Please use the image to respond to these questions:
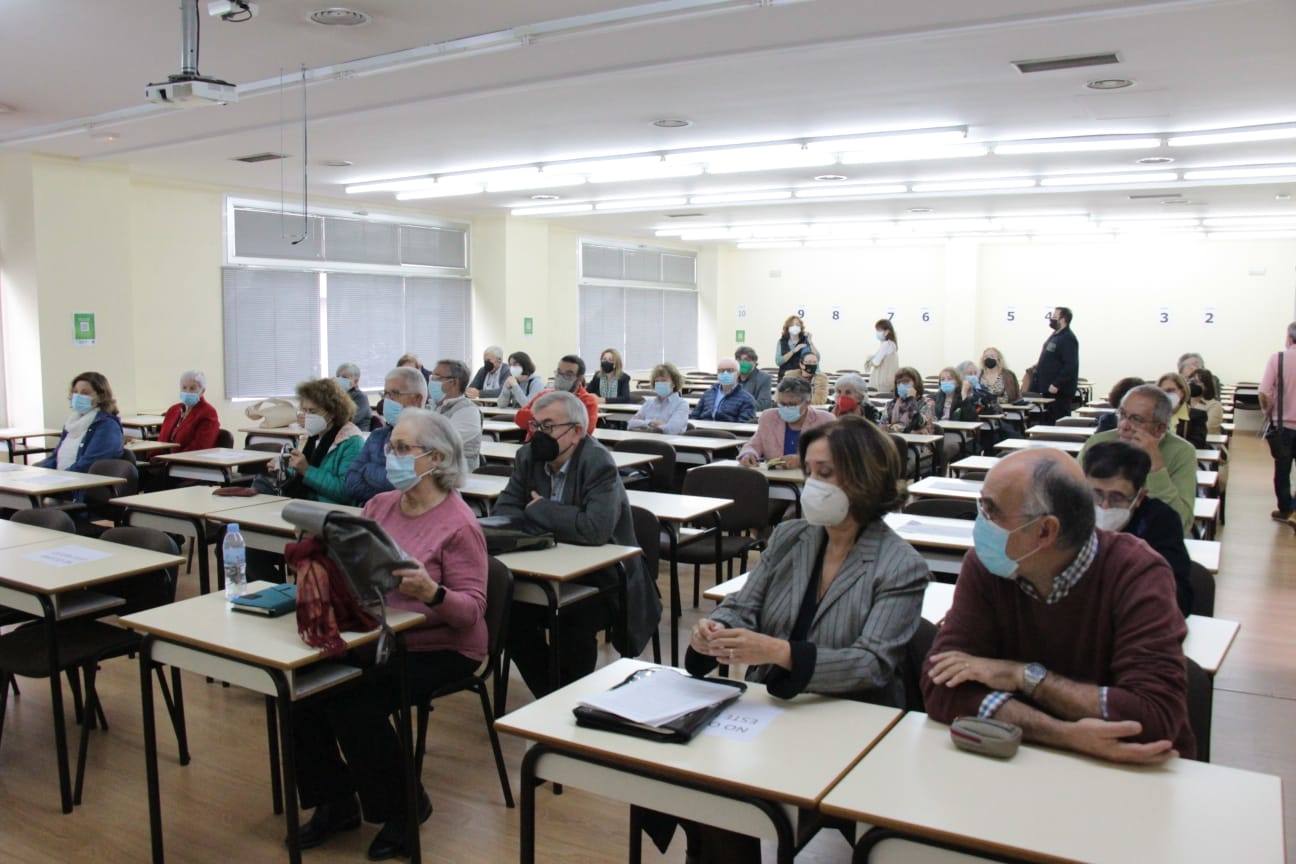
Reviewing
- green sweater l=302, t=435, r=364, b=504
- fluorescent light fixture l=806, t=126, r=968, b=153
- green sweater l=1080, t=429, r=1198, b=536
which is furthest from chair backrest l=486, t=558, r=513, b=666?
fluorescent light fixture l=806, t=126, r=968, b=153

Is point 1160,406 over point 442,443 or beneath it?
over

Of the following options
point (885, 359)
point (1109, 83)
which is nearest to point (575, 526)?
point (1109, 83)

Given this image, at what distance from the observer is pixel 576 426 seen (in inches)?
160

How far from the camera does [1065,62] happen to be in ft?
18.6

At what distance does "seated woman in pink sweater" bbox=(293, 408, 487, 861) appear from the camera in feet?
9.87

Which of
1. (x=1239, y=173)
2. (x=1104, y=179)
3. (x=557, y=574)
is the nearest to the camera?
(x=557, y=574)

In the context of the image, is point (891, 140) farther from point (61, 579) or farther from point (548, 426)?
point (61, 579)

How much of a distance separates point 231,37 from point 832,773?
5.09m

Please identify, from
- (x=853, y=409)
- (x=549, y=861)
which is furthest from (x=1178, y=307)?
(x=549, y=861)

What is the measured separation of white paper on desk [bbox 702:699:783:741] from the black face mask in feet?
6.37

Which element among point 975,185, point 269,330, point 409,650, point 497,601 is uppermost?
point 975,185

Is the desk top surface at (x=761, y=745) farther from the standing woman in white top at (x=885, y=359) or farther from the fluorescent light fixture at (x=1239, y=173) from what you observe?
the standing woman in white top at (x=885, y=359)

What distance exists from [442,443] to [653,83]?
3.73m

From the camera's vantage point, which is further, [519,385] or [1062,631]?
[519,385]
